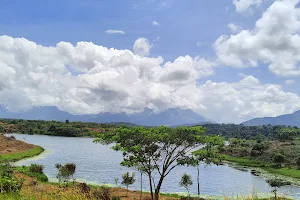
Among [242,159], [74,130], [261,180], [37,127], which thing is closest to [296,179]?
[261,180]

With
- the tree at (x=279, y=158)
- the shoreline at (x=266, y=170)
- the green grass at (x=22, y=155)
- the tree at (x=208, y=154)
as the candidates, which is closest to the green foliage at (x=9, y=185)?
the tree at (x=208, y=154)

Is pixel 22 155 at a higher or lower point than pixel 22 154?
lower

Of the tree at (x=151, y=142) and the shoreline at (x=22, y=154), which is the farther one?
the shoreline at (x=22, y=154)

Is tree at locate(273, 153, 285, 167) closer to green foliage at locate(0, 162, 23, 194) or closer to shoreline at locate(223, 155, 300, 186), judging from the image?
shoreline at locate(223, 155, 300, 186)

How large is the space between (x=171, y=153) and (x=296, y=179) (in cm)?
5099

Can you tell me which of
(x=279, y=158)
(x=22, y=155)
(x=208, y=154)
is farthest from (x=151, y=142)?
(x=279, y=158)

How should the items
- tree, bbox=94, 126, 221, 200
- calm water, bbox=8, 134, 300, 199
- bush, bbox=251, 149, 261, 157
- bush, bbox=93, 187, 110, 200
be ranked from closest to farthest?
bush, bbox=93, 187, 110, 200 → tree, bbox=94, 126, 221, 200 → calm water, bbox=8, 134, 300, 199 → bush, bbox=251, 149, 261, 157

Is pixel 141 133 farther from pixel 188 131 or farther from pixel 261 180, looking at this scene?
pixel 261 180

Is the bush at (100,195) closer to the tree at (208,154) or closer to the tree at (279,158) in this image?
the tree at (208,154)

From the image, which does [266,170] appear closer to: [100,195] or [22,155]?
[22,155]

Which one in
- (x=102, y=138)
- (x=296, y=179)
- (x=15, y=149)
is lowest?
(x=296, y=179)

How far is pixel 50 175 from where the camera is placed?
55094 mm

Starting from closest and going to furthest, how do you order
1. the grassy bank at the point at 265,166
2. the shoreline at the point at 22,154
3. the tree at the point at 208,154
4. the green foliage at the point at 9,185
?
the green foliage at the point at 9,185, the tree at the point at 208,154, the shoreline at the point at 22,154, the grassy bank at the point at 265,166

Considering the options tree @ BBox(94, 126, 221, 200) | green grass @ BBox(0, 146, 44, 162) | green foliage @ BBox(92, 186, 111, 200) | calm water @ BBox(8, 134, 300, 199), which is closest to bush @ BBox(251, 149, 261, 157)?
calm water @ BBox(8, 134, 300, 199)
